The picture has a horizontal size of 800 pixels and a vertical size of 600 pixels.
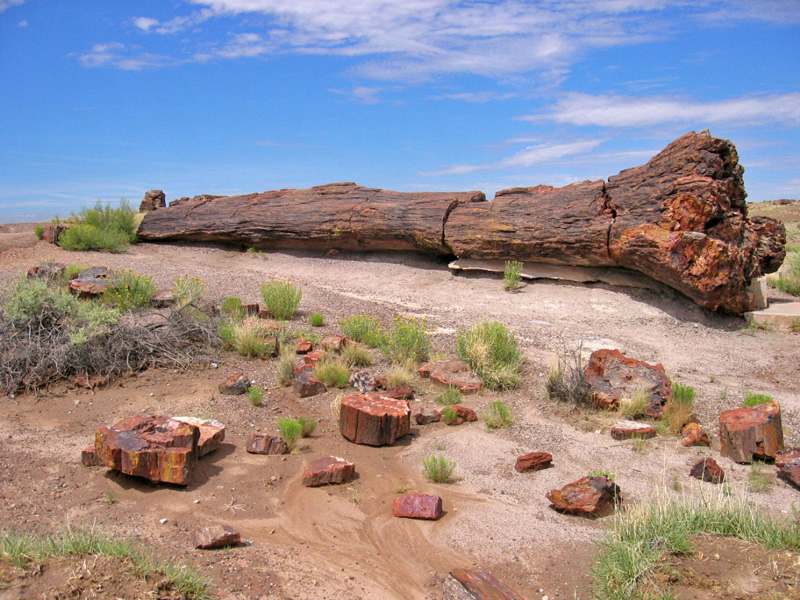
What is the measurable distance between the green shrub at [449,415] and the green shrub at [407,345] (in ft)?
4.52

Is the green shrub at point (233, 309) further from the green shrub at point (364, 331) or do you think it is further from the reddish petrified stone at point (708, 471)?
the reddish petrified stone at point (708, 471)

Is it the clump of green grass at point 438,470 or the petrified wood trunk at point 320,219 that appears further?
the petrified wood trunk at point 320,219

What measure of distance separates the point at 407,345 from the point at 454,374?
77 cm

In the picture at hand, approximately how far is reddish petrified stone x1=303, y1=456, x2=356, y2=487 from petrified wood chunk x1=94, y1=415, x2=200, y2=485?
0.91m

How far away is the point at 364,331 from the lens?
8719 millimetres

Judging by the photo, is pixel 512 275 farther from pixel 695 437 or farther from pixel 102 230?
pixel 102 230

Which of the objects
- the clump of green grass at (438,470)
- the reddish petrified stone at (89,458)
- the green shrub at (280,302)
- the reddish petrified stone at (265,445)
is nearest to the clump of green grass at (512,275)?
the green shrub at (280,302)

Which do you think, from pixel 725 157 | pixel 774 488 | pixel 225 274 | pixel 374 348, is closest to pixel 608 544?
pixel 774 488

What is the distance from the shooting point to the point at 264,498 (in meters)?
4.61

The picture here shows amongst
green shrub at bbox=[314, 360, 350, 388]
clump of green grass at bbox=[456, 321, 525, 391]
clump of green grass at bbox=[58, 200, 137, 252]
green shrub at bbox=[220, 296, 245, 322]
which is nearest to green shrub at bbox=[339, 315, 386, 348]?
clump of green grass at bbox=[456, 321, 525, 391]

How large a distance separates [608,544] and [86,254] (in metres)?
13.6

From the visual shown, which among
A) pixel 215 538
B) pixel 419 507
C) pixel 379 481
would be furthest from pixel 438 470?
pixel 215 538

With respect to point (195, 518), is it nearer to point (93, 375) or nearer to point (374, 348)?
point (93, 375)

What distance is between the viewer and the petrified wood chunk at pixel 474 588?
10.5ft
